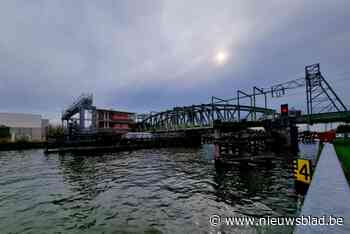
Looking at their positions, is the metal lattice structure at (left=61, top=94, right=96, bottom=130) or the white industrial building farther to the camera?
the white industrial building

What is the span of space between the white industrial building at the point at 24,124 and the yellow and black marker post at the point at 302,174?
10315 centimetres

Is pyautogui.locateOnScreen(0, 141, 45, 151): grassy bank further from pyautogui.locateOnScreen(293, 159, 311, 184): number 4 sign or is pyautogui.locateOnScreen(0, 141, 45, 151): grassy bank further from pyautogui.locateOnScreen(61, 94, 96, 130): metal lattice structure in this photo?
pyautogui.locateOnScreen(293, 159, 311, 184): number 4 sign

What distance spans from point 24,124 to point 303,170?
11740cm

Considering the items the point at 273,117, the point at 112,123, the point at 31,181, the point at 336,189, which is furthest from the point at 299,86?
the point at 112,123

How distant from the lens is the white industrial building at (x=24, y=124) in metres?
92.1

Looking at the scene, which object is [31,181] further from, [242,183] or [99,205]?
[242,183]

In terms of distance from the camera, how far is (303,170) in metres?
9.98

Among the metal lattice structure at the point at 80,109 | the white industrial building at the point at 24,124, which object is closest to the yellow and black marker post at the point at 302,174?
the metal lattice structure at the point at 80,109

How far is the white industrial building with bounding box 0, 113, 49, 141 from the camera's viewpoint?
92119 mm

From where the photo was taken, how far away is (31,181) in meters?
17.2

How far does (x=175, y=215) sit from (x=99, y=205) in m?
4.44

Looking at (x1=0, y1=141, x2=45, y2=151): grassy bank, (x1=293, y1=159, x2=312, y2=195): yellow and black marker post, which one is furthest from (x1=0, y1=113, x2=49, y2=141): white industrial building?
(x1=293, y1=159, x2=312, y2=195): yellow and black marker post

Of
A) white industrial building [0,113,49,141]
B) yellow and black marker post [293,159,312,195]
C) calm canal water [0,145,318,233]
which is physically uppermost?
white industrial building [0,113,49,141]

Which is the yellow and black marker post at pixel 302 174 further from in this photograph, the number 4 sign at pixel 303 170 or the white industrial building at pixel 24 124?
the white industrial building at pixel 24 124
